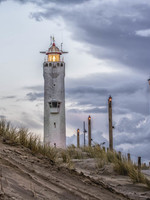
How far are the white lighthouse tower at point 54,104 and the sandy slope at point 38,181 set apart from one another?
42.5 metres

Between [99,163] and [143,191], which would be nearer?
[143,191]

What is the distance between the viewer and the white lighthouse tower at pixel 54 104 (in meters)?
50.8

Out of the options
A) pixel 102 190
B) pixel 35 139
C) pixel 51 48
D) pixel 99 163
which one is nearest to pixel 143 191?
pixel 102 190

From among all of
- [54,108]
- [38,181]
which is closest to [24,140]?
[38,181]

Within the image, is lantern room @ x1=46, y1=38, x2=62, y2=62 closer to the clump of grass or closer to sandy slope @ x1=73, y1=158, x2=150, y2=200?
sandy slope @ x1=73, y1=158, x2=150, y2=200

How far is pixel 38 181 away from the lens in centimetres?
648

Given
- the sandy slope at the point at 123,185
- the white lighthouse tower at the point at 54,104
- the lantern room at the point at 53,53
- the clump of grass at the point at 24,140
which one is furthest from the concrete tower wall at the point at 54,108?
the clump of grass at the point at 24,140

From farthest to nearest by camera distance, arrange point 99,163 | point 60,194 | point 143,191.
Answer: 1. point 99,163
2. point 143,191
3. point 60,194

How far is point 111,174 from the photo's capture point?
13.4 metres

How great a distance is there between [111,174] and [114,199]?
6.09m

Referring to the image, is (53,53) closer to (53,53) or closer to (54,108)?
(53,53)

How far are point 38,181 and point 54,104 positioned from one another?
4427cm

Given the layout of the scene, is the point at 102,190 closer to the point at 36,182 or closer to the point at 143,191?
the point at 36,182

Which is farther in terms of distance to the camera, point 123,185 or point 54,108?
point 54,108
